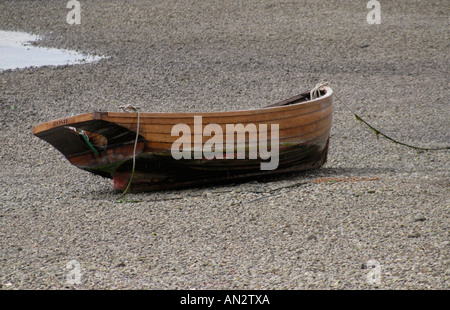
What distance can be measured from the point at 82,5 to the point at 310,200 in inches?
Answer: 544

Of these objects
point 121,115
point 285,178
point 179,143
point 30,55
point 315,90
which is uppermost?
point 30,55

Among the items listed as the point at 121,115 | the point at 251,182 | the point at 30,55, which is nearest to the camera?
the point at 121,115

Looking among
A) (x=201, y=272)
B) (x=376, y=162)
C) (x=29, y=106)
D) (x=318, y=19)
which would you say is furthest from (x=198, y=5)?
(x=201, y=272)

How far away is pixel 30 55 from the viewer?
536 inches

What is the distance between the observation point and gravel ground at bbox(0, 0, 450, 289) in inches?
172

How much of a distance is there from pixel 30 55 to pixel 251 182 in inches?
357
